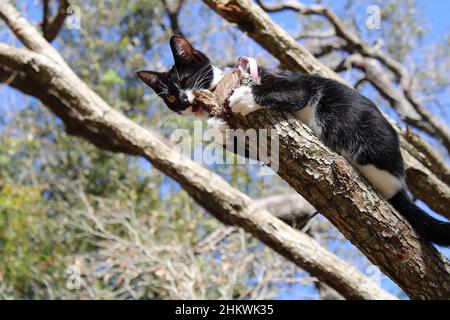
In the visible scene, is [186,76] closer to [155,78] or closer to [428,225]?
[155,78]

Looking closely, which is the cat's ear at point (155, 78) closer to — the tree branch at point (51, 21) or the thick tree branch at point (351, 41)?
the tree branch at point (51, 21)

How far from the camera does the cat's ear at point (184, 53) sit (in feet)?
9.07

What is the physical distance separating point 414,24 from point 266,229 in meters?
6.11

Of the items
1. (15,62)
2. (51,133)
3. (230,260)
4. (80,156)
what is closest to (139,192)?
(80,156)

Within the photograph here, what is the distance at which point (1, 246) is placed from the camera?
6191mm

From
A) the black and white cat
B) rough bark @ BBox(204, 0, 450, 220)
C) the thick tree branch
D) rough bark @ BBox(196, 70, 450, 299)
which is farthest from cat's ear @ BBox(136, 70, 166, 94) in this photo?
the thick tree branch

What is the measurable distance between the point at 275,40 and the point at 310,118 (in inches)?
50.8

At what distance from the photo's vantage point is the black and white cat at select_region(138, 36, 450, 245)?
238 centimetres

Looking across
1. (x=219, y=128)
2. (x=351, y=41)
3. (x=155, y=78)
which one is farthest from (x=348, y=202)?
(x=351, y=41)

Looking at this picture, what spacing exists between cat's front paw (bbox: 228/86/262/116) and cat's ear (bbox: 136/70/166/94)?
0.84 m

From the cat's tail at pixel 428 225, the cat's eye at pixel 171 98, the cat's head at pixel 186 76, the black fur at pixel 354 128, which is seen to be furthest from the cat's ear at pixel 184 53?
the cat's tail at pixel 428 225

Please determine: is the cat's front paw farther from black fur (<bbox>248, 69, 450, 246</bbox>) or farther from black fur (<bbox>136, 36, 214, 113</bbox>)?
black fur (<bbox>136, 36, 214, 113</bbox>)
